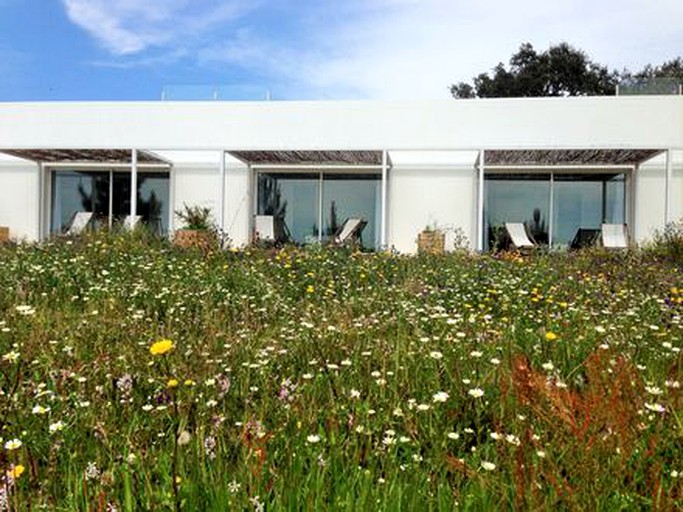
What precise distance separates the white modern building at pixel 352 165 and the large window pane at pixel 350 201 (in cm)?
3

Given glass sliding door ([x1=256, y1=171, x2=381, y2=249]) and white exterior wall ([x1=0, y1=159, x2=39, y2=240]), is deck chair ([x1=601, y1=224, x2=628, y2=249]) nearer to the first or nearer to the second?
glass sliding door ([x1=256, y1=171, x2=381, y2=249])

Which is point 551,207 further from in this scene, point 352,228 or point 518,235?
point 352,228

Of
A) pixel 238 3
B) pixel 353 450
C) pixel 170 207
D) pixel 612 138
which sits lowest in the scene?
pixel 353 450

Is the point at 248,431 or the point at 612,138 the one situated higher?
the point at 612,138

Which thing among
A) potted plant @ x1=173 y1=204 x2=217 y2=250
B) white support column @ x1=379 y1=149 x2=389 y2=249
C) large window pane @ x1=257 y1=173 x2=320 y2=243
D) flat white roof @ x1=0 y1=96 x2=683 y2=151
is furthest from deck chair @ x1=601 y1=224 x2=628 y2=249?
A: potted plant @ x1=173 y1=204 x2=217 y2=250

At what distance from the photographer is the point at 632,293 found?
18.1 feet

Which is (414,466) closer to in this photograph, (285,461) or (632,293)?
(285,461)

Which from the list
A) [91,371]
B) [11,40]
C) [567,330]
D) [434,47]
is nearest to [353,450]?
[91,371]

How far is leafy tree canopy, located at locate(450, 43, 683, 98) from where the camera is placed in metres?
31.2

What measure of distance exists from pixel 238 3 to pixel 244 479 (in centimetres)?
1094

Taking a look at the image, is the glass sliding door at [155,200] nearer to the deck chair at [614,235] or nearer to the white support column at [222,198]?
the white support column at [222,198]

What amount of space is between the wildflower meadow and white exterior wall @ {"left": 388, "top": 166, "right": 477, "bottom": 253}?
9.85 m

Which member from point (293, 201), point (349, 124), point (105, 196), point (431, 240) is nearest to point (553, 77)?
point (349, 124)

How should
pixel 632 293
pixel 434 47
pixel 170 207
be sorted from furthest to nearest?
pixel 434 47
pixel 170 207
pixel 632 293
